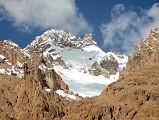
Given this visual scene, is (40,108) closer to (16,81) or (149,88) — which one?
(16,81)

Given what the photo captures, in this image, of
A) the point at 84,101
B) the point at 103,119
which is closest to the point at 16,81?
the point at 84,101

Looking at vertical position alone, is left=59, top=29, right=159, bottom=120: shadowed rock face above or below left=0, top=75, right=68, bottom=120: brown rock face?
below

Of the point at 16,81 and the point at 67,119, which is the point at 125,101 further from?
the point at 16,81

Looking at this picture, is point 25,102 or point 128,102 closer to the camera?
point 128,102

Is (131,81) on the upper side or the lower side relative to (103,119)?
upper

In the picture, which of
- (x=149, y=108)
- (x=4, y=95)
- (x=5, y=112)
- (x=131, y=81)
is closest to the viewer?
(x=149, y=108)

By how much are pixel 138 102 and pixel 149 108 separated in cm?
440

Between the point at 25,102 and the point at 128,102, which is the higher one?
the point at 25,102

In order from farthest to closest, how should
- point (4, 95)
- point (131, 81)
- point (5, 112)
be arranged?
point (4, 95) → point (5, 112) → point (131, 81)

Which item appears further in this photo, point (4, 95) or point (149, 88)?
point (4, 95)

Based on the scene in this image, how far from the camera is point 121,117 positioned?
116688 millimetres

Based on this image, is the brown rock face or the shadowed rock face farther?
the brown rock face

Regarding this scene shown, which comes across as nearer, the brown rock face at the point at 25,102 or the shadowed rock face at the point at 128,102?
the shadowed rock face at the point at 128,102

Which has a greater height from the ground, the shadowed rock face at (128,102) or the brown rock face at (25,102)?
the brown rock face at (25,102)
